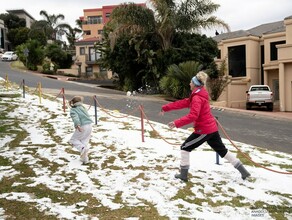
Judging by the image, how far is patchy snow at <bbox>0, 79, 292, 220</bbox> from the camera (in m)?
4.60

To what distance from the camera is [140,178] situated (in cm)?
565

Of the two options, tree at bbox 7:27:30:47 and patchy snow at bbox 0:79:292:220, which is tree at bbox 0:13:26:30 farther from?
patchy snow at bbox 0:79:292:220

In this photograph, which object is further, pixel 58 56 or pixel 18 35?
pixel 18 35

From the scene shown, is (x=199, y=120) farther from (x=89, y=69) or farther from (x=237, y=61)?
(x=89, y=69)

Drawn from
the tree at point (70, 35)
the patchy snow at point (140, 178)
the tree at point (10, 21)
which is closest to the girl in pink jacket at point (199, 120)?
the patchy snow at point (140, 178)

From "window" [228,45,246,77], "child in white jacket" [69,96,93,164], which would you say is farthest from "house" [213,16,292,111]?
"child in white jacket" [69,96,93,164]

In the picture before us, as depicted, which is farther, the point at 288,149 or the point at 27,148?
the point at 288,149

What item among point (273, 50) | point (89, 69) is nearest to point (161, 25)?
point (273, 50)

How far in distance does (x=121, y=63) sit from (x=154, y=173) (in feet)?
68.6

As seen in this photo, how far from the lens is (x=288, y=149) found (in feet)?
30.5

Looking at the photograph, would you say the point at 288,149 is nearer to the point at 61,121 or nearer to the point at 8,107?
the point at 61,121

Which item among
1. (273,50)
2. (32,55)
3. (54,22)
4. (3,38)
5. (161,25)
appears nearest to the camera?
(161,25)

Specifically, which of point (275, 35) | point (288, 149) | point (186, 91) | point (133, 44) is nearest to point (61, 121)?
point (288, 149)

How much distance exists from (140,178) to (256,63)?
24.7m
